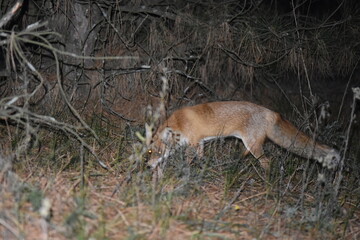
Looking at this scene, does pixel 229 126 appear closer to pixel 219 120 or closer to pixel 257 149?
pixel 219 120

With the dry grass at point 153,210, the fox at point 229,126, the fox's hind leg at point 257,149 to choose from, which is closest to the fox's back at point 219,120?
the fox at point 229,126

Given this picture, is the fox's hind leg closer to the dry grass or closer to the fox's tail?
the fox's tail

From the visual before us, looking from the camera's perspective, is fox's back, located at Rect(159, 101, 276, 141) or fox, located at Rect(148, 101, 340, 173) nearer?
fox, located at Rect(148, 101, 340, 173)

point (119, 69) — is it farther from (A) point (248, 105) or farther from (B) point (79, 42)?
(A) point (248, 105)

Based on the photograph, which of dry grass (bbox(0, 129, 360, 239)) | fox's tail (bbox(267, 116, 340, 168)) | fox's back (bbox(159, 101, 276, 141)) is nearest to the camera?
dry grass (bbox(0, 129, 360, 239))

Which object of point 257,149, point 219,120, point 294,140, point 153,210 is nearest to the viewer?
point 153,210

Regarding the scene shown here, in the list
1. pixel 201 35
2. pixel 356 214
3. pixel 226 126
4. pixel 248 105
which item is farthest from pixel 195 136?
pixel 356 214

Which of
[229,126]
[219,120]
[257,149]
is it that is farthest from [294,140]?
[219,120]

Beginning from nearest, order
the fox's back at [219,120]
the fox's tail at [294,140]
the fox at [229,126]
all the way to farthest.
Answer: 1. the fox's tail at [294,140]
2. the fox at [229,126]
3. the fox's back at [219,120]

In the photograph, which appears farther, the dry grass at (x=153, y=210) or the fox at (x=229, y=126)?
the fox at (x=229, y=126)

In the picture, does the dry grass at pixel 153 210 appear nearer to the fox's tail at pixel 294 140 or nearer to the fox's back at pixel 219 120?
the fox's tail at pixel 294 140

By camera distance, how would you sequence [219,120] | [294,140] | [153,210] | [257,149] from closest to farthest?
[153,210], [294,140], [257,149], [219,120]

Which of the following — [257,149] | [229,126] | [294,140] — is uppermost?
[294,140]

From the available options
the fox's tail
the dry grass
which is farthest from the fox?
the dry grass
